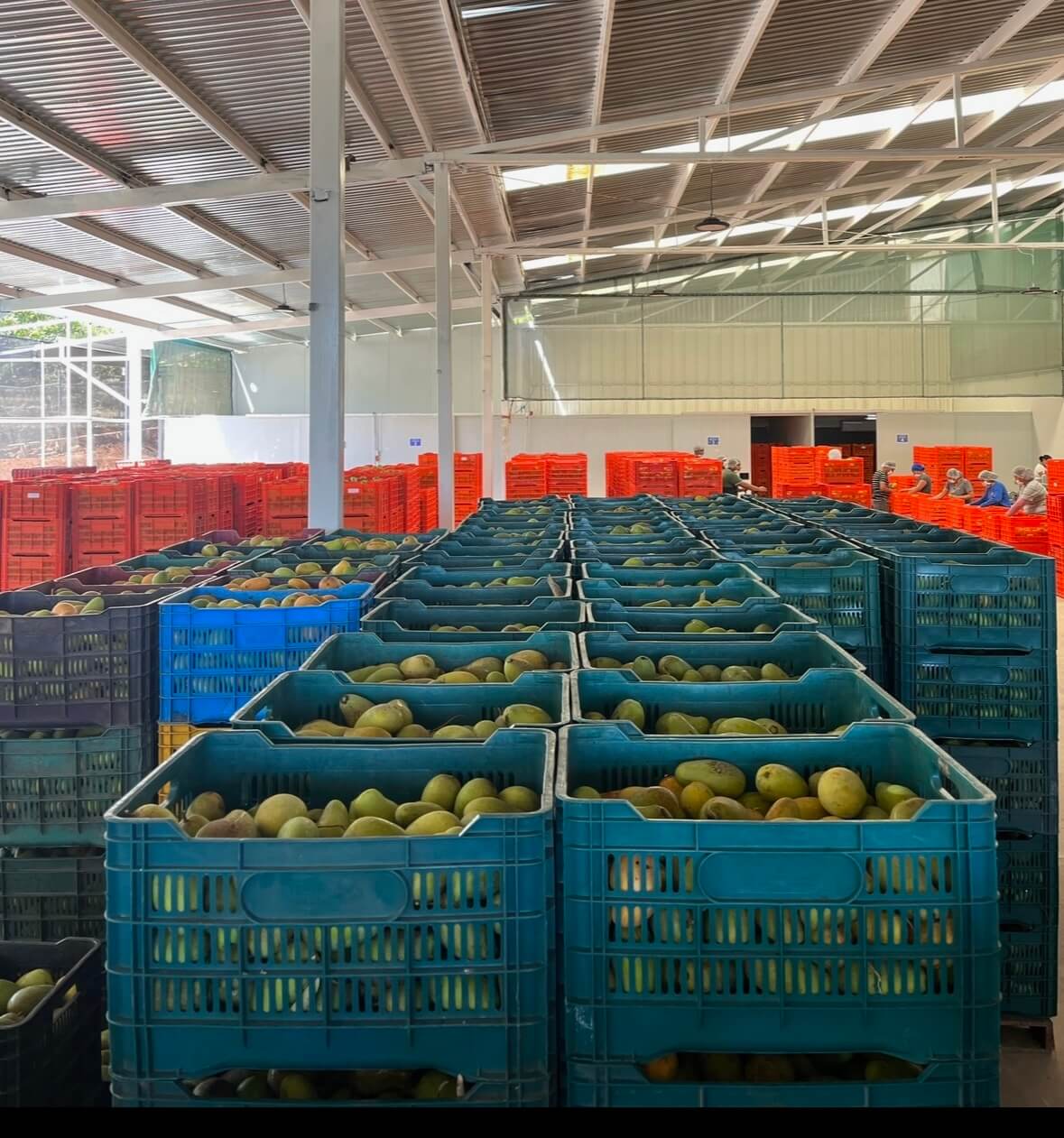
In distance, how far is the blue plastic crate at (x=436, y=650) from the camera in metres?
3.27

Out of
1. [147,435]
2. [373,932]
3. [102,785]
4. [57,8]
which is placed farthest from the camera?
[147,435]

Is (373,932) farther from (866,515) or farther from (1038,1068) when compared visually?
(866,515)

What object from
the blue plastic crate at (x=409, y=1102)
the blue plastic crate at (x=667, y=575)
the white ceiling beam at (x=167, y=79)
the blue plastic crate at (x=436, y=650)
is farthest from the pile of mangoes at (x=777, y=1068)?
the white ceiling beam at (x=167, y=79)

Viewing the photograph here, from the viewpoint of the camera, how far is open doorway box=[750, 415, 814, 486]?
22.8 m

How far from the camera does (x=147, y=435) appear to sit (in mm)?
24594

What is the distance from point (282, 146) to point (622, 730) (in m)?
8.99

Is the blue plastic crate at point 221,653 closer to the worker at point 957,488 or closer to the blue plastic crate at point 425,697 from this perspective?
the blue plastic crate at point 425,697

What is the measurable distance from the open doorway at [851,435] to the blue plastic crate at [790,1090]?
70.1 ft

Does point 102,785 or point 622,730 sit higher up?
point 622,730

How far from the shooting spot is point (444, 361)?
12312 millimetres

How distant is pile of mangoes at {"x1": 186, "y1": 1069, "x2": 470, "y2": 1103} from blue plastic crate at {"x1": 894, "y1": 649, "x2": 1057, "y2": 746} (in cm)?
265

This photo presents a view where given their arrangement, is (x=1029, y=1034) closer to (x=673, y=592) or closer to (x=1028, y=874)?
(x=1028, y=874)

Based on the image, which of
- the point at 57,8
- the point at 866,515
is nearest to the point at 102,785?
the point at 866,515

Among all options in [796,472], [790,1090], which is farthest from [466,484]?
[790,1090]
